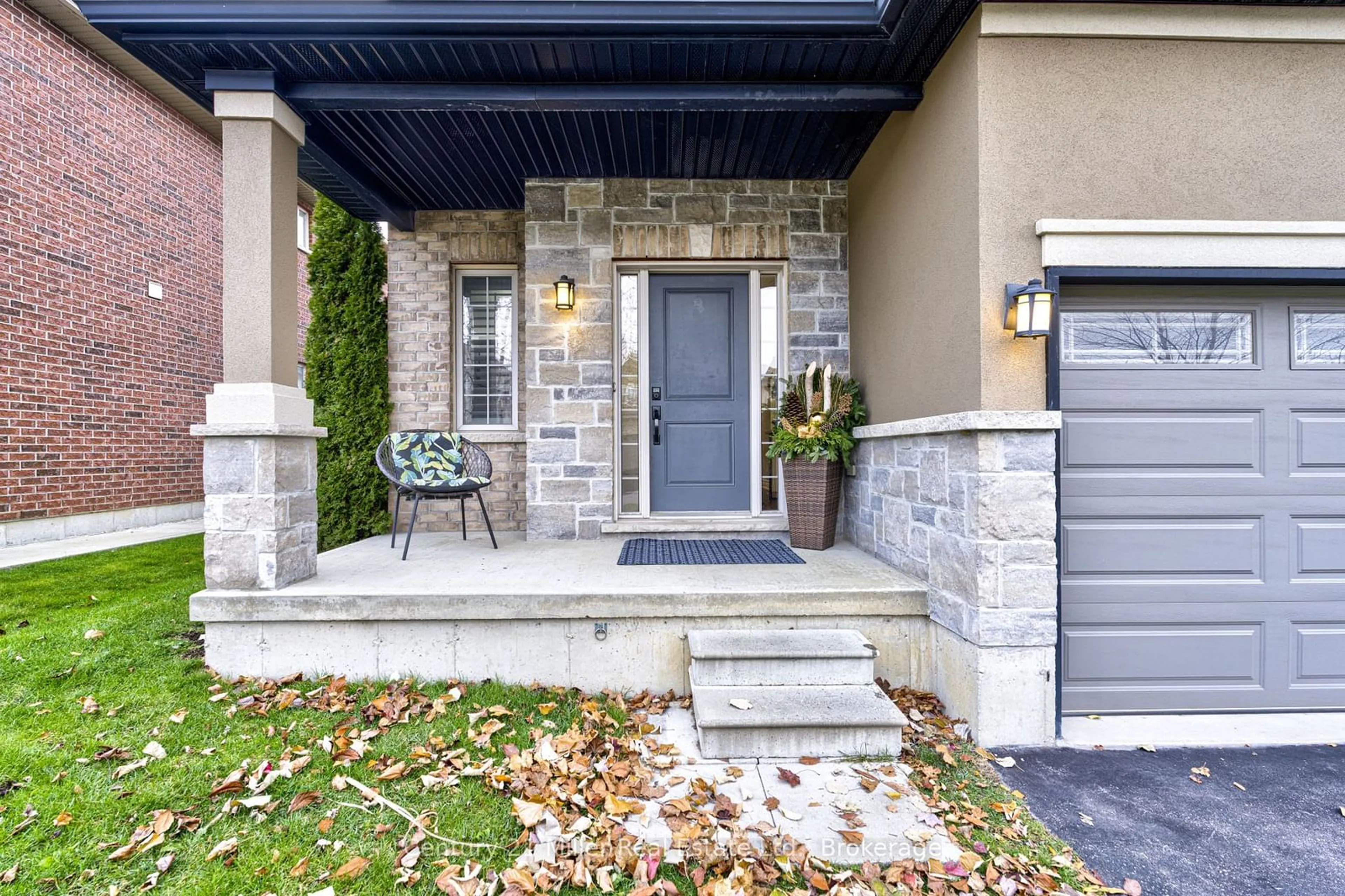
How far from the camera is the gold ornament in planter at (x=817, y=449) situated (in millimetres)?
3582

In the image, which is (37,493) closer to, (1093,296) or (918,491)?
(918,491)

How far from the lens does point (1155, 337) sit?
2506mm

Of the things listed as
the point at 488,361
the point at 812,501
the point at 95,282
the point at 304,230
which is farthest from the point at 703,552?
the point at 304,230

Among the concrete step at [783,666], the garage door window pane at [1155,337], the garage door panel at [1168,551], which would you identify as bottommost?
the concrete step at [783,666]

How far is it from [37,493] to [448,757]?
19.0ft

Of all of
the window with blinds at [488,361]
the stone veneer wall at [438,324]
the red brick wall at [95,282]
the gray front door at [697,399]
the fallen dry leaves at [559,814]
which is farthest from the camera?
the red brick wall at [95,282]

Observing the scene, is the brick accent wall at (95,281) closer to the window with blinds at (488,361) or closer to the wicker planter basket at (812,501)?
the window with blinds at (488,361)

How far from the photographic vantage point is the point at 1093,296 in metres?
2.48

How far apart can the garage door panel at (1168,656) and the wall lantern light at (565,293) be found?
3.30 meters

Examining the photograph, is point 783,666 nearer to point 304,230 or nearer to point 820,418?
point 820,418

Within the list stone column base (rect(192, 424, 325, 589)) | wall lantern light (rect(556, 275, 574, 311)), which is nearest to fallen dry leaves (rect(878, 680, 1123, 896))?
stone column base (rect(192, 424, 325, 589))

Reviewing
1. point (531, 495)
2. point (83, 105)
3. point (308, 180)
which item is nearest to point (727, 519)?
point (531, 495)

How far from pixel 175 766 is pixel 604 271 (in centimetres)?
331

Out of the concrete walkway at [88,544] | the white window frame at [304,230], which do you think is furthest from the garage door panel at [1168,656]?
the white window frame at [304,230]
